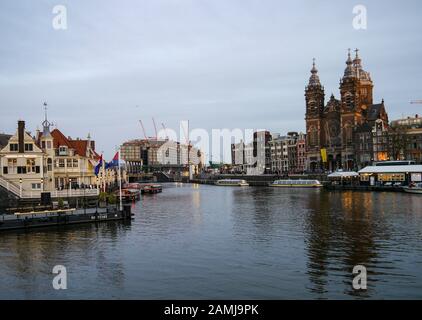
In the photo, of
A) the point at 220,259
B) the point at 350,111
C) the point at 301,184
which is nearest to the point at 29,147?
the point at 220,259

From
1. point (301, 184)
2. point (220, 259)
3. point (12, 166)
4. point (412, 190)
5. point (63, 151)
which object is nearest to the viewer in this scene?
point (220, 259)

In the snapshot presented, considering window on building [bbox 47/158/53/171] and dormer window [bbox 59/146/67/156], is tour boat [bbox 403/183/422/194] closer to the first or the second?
dormer window [bbox 59/146/67/156]

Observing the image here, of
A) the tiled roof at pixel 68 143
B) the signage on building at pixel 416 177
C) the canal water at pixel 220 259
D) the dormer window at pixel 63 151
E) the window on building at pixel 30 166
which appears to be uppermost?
the tiled roof at pixel 68 143

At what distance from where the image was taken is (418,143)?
5886 inches

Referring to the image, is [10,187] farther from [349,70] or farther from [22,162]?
[349,70]

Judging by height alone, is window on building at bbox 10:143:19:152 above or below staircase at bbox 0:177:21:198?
above

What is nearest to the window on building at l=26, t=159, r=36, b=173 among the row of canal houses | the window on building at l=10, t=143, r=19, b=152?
the row of canal houses

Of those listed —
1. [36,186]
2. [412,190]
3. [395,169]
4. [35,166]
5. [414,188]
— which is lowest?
[412,190]

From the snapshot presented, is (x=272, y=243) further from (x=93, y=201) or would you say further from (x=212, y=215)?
(x=93, y=201)

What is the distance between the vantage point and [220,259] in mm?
36625

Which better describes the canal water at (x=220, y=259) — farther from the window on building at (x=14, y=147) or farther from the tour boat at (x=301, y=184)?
the tour boat at (x=301, y=184)

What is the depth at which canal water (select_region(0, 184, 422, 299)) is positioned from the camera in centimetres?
2816

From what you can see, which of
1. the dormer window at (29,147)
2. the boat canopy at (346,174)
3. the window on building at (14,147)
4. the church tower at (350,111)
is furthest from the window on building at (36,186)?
the church tower at (350,111)

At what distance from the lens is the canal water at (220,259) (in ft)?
92.4
